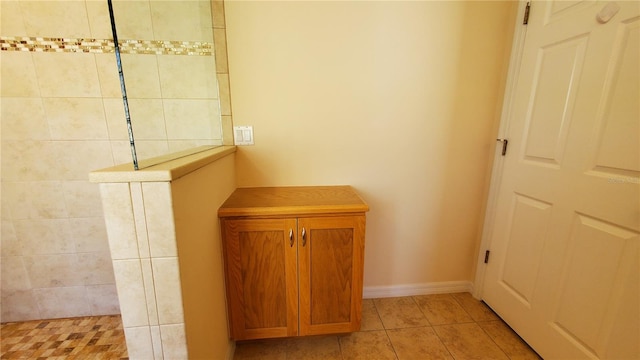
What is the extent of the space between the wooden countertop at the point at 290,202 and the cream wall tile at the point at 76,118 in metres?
0.95

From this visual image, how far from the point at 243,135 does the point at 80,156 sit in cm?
103

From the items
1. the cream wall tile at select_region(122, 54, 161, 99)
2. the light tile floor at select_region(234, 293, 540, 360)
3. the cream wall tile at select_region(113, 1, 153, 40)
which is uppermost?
the cream wall tile at select_region(113, 1, 153, 40)

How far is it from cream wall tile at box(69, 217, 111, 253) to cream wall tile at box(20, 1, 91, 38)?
112 cm

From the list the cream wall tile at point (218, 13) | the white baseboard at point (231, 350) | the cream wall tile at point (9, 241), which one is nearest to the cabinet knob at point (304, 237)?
Result: the white baseboard at point (231, 350)

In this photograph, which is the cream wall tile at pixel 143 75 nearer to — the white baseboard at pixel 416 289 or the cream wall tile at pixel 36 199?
the cream wall tile at pixel 36 199

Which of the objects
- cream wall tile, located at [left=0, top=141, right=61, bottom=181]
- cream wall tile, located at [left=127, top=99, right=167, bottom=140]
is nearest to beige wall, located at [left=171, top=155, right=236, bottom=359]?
cream wall tile, located at [left=127, top=99, right=167, bottom=140]

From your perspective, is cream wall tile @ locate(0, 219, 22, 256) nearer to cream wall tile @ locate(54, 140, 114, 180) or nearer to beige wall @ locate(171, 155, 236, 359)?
cream wall tile @ locate(54, 140, 114, 180)

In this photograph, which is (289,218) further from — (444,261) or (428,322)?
(444,261)

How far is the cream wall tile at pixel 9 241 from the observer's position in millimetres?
1494

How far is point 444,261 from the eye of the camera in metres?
1.80

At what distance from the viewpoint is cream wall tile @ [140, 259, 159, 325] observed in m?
0.68

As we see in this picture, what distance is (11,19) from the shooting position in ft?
4.32

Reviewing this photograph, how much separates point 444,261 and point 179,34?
7.46ft

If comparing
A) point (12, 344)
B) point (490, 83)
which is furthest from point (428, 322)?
point (12, 344)
